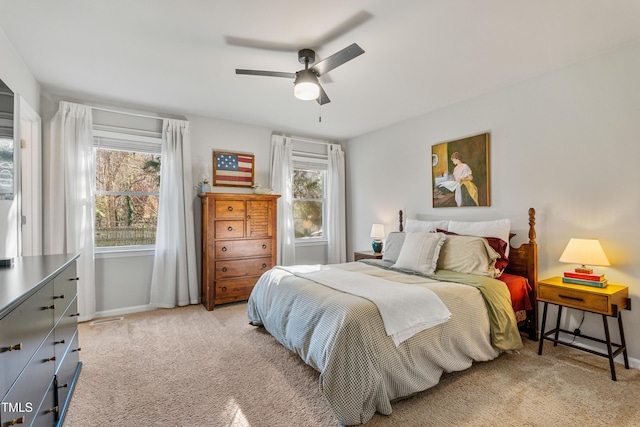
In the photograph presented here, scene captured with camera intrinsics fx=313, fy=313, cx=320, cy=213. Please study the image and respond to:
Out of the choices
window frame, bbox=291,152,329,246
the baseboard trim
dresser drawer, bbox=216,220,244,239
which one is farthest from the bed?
window frame, bbox=291,152,329,246

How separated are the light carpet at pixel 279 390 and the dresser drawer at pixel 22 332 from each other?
802 mm

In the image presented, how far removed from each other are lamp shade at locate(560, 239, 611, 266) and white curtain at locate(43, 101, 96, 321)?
472 cm

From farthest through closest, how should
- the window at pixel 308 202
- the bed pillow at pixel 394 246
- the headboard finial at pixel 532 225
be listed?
the window at pixel 308 202
the bed pillow at pixel 394 246
the headboard finial at pixel 532 225

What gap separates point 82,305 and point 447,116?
188 inches

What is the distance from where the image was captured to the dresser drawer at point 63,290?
1691 millimetres

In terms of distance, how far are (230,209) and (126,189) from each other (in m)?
1.32

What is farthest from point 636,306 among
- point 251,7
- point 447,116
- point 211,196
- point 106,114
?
point 106,114

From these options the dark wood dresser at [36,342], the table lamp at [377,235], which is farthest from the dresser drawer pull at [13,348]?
the table lamp at [377,235]

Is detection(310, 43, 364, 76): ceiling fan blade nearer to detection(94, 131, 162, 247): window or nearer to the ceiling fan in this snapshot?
the ceiling fan

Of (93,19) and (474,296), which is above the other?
(93,19)

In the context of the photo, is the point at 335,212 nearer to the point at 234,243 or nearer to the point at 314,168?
the point at 314,168

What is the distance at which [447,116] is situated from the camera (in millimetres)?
3846

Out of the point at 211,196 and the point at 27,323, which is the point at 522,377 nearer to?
the point at 27,323

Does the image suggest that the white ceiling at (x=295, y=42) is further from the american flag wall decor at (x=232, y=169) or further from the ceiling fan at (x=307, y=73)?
the american flag wall decor at (x=232, y=169)
